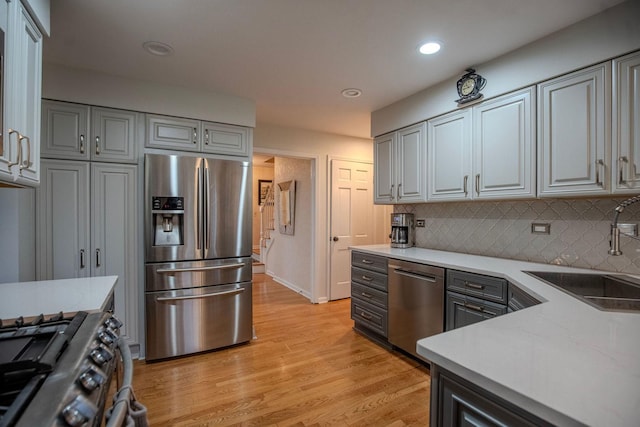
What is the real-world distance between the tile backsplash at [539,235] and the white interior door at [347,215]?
1491 millimetres

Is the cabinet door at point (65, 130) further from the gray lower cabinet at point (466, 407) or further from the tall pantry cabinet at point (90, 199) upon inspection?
the gray lower cabinet at point (466, 407)

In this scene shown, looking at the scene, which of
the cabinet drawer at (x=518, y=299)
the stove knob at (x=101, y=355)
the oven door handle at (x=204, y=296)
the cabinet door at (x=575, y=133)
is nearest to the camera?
the stove knob at (x=101, y=355)

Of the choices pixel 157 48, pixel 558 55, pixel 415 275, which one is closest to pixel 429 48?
pixel 558 55

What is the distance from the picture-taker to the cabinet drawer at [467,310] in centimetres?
199

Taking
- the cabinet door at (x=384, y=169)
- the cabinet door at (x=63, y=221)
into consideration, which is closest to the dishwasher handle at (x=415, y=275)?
the cabinet door at (x=384, y=169)

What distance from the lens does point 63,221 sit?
2469 millimetres

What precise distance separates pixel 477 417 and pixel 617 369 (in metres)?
0.34

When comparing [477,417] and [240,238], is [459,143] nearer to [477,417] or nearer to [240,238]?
[240,238]

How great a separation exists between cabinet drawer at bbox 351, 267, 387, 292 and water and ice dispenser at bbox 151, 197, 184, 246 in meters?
1.74

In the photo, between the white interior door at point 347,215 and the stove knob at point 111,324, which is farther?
the white interior door at point 347,215

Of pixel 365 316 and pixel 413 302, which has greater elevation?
pixel 413 302

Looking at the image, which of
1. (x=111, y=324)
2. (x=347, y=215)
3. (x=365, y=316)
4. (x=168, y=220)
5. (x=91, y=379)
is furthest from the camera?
(x=347, y=215)

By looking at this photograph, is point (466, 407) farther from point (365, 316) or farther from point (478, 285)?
point (365, 316)

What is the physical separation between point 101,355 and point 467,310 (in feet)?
6.86
